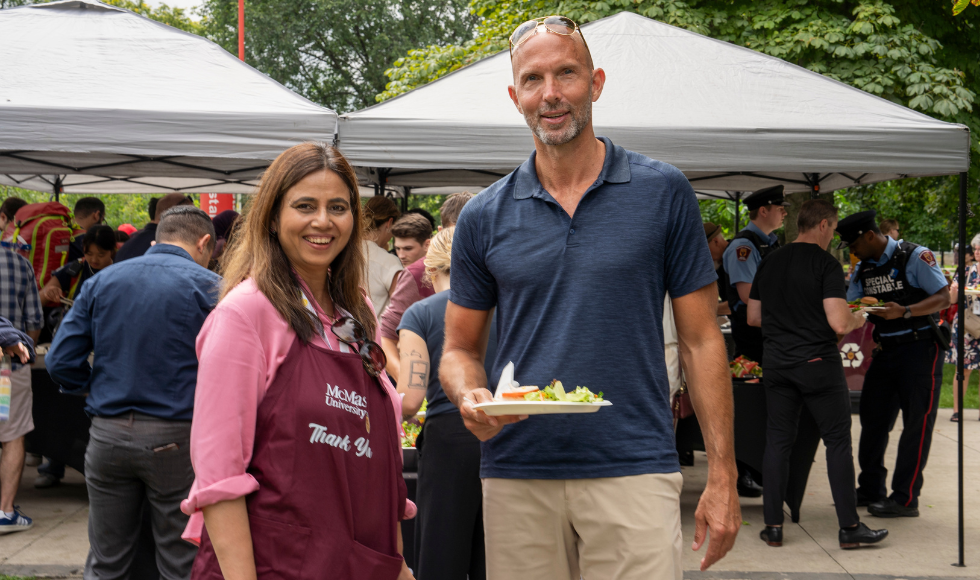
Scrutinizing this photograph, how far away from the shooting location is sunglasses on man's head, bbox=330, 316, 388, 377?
6.44 feet

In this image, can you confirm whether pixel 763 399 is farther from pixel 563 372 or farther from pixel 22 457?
pixel 22 457

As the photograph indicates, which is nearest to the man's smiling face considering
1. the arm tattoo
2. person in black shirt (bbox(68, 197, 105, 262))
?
the arm tattoo

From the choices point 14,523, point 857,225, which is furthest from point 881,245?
point 14,523

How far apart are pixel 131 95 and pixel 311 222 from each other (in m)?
3.56

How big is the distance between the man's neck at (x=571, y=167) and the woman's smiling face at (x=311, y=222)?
22.5 inches

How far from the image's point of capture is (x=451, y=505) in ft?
10.6

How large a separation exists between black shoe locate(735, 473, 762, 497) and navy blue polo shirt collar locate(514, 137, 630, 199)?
205 inches

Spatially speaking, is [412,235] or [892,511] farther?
[892,511]

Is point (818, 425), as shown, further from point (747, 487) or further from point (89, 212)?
point (89, 212)

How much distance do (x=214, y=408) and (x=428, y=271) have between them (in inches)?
75.8

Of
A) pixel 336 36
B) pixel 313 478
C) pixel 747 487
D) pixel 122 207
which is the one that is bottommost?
pixel 122 207

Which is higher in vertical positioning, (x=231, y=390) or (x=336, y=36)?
(x=336, y=36)

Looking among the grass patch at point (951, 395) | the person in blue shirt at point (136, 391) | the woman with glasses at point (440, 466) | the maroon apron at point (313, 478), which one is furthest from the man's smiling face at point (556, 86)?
the grass patch at point (951, 395)

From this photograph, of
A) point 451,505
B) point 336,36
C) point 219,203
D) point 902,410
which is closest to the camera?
point 451,505
